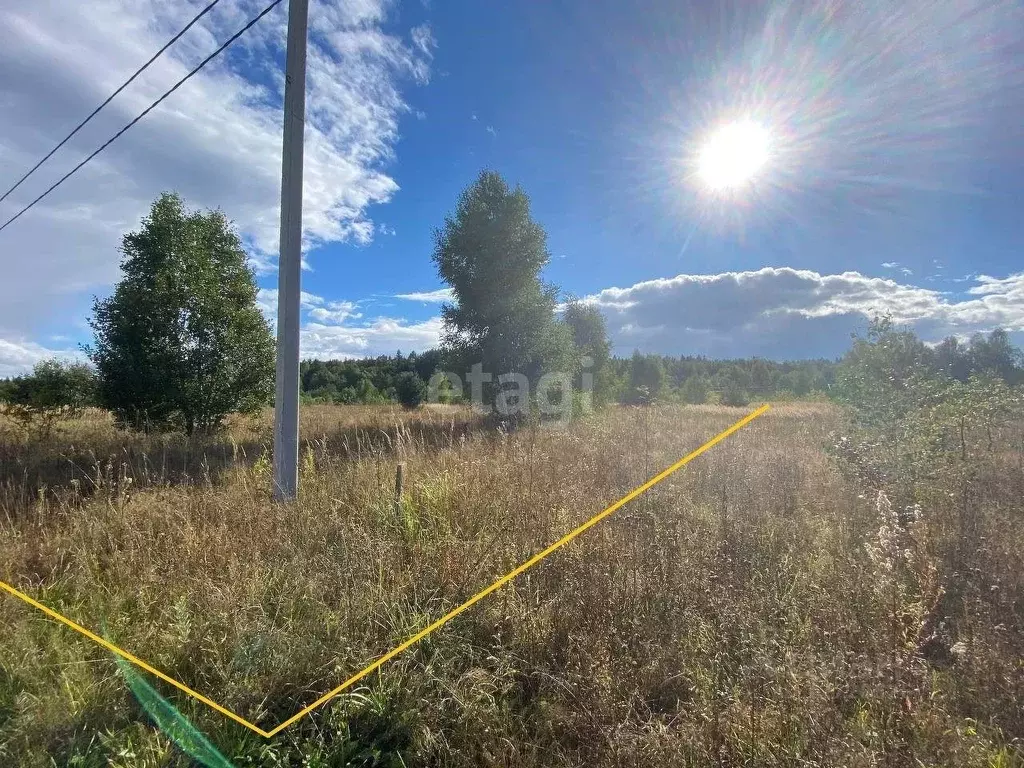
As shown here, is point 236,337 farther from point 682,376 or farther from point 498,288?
point 682,376

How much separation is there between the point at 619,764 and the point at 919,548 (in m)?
2.86

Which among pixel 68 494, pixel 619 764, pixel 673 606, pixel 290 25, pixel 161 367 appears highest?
pixel 290 25

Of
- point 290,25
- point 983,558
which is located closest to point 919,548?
point 983,558

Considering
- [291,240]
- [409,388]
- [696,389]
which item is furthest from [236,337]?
[696,389]

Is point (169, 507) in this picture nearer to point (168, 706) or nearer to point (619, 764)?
point (168, 706)

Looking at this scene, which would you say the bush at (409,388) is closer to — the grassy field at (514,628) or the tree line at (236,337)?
the tree line at (236,337)

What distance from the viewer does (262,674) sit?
2322 millimetres

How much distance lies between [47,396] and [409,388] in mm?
21038

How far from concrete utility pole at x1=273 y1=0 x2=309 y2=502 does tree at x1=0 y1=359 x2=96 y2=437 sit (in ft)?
23.0

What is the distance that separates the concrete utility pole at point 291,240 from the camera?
15.2 feet

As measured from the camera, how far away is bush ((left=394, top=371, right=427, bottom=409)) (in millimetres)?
28438

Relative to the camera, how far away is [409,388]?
29.9 metres

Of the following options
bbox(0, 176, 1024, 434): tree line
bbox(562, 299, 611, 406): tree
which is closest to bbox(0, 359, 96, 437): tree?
bbox(0, 176, 1024, 434): tree line

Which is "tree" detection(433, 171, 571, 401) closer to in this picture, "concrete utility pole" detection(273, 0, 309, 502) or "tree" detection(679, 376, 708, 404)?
"concrete utility pole" detection(273, 0, 309, 502)
